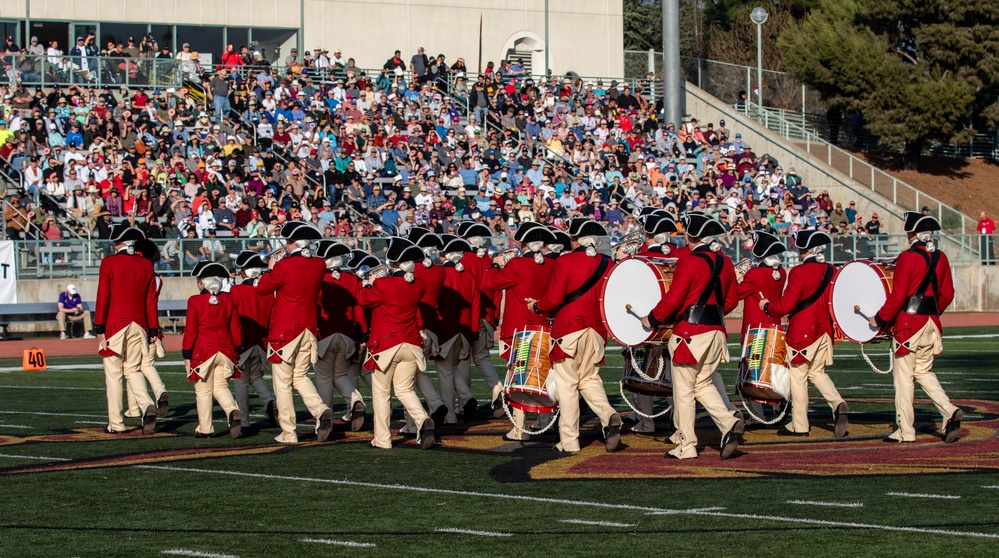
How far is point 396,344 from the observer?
1255 cm

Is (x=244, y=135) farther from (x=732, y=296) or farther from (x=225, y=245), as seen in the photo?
(x=732, y=296)

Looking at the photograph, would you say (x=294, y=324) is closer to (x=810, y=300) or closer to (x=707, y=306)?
(x=707, y=306)

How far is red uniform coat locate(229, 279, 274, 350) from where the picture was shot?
14.1 metres

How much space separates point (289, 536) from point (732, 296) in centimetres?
533

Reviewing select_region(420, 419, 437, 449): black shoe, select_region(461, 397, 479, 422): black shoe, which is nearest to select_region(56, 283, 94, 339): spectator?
select_region(461, 397, 479, 422): black shoe

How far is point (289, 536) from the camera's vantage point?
8.55 meters

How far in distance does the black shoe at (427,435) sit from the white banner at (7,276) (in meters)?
17.2

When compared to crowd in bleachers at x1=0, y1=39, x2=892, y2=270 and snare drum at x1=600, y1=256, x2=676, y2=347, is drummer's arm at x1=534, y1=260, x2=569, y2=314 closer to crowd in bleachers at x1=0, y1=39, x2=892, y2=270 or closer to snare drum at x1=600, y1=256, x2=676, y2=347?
snare drum at x1=600, y1=256, x2=676, y2=347

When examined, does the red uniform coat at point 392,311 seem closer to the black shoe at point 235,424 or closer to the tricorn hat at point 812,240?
the black shoe at point 235,424

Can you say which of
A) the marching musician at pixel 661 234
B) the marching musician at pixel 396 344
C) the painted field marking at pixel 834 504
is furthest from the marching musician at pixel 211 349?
the painted field marking at pixel 834 504

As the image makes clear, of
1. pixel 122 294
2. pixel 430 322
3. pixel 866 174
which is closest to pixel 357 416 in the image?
pixel 430 322

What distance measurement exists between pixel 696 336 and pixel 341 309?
3951mm

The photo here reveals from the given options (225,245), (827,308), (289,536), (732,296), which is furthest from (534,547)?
(225,245)

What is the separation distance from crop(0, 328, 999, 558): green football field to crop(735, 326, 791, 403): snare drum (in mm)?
403
